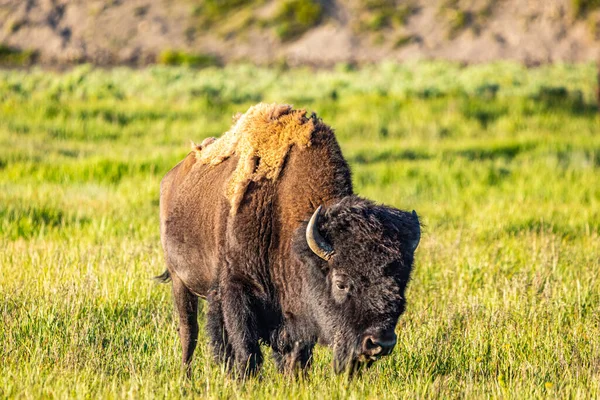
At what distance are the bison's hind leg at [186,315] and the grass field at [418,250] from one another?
9 cm

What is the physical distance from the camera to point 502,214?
492 inches

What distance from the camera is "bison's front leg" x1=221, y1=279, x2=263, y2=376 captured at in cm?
557

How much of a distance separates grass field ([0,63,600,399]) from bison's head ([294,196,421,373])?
0.32m

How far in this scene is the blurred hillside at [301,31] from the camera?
55062 millimetres

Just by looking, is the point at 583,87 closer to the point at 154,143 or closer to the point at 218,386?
the point at 154,143

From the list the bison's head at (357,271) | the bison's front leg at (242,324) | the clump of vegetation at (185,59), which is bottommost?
the clump of vegetation at (185,59)

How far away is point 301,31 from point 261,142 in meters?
53.6

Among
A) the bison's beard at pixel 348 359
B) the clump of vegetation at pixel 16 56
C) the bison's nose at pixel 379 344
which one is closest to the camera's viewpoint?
the bison's nose at pixel 379 344

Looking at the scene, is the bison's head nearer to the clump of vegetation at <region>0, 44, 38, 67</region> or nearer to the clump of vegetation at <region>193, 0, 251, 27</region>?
the clump of vegetation at <region>0, 44, 38, 67</region>

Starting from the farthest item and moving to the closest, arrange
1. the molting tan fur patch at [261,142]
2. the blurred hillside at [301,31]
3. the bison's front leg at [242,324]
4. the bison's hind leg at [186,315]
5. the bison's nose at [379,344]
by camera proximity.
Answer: the blurred hillside at [301,31] → the bison's hind leg at [186,315] → the molting tan fur patch at [261,142] → the bison's front leg at [242,324] → the bison's nose at [379,344]

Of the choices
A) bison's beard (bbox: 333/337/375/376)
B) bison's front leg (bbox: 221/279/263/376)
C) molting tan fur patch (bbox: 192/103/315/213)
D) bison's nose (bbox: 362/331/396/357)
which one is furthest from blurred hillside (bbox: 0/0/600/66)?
bison's nose (bbox: 362/331/396/357)

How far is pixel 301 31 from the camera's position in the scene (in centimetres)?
5856

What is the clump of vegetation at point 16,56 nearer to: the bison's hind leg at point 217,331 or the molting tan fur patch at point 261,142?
the molting tan fur patch at point 261,142

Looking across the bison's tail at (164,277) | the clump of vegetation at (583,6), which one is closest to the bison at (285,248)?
the bison's tail at (164,277)
